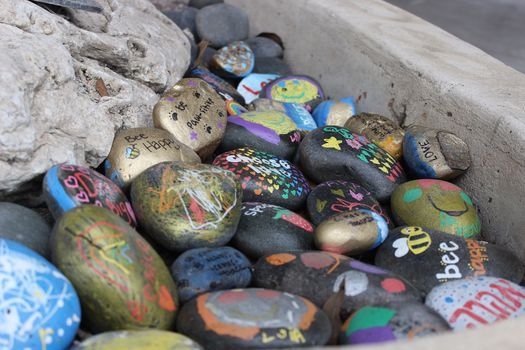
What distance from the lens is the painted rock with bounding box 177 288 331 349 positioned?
138 cm

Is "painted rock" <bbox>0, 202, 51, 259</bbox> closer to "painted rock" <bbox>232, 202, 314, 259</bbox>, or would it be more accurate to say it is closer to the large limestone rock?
the large limestone rock

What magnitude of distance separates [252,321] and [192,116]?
1.04 meters

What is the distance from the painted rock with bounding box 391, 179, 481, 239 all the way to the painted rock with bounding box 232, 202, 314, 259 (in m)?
0.37

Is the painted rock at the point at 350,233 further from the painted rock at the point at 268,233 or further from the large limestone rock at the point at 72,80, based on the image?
the large limestone rock at the point at 72,80

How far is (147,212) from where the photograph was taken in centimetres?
178

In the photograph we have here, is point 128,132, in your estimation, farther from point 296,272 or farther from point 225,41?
point 225,41

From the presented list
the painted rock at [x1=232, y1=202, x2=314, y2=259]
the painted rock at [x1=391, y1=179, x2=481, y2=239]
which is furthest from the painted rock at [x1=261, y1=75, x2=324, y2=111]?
the painted rock at [x1=232, y1=202, x2=314, y2=259]

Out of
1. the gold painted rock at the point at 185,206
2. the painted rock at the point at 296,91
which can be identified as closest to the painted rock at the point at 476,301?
the gold painted rock at the point at 185,206

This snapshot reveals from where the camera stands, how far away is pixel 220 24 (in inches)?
140

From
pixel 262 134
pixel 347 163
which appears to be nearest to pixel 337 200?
pixel 347 163

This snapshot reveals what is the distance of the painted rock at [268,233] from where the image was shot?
1.90 m

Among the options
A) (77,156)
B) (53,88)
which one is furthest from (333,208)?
(53,88)

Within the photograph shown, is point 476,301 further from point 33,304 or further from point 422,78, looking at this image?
point 422,78

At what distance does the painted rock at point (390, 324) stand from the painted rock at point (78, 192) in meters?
0.69
